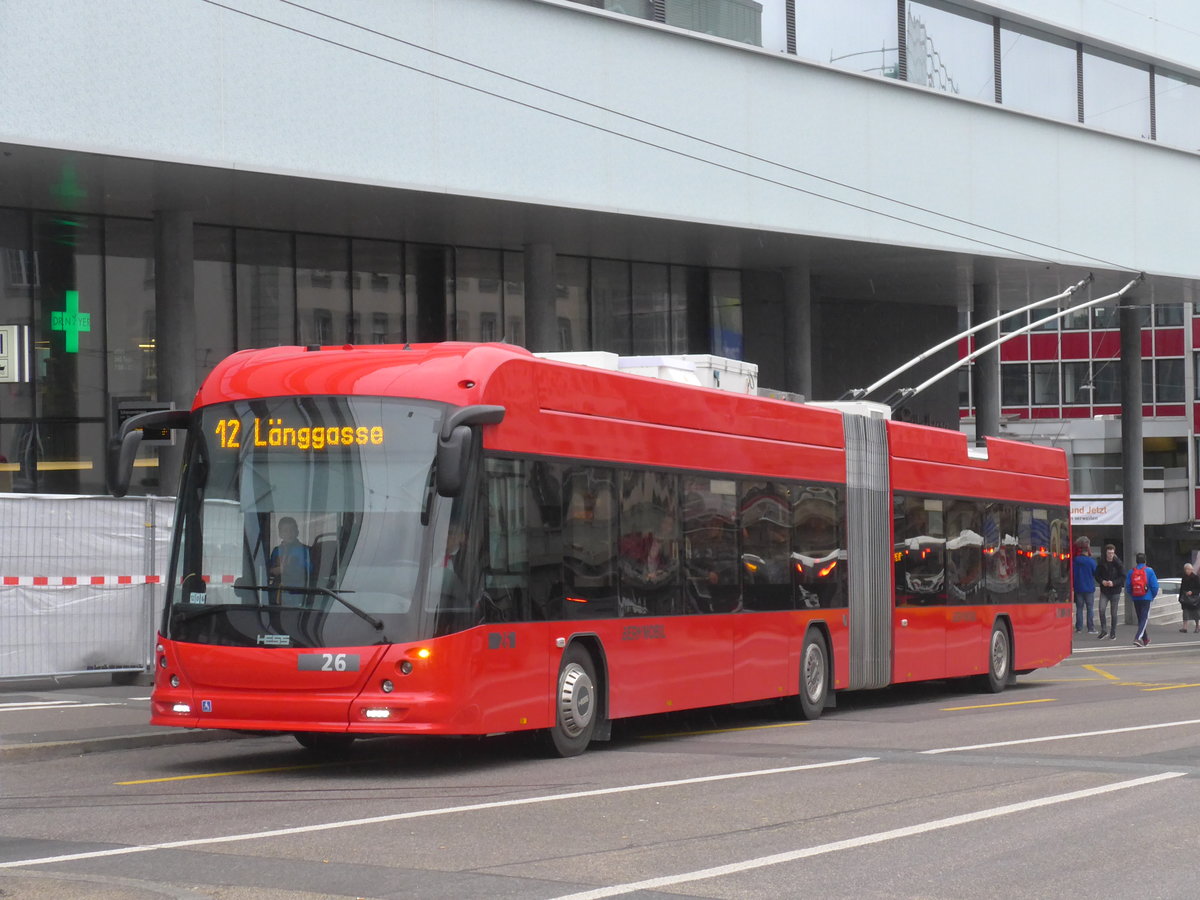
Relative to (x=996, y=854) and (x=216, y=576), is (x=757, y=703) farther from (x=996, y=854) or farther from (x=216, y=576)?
(x=996, y=854)

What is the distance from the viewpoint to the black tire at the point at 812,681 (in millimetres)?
17125

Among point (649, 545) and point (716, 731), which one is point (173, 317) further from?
point (649, 545)

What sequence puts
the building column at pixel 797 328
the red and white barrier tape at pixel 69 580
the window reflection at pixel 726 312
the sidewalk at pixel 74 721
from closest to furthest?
the sidewalk at pixel 74 721 < the red and white barrier tape at pixel 69 580 < the building column at pixel 797 328 < the window reflection at pixel 726 312

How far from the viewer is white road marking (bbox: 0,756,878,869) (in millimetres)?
8266

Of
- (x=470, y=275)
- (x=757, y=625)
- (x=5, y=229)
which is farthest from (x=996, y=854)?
(x=470, y=275)

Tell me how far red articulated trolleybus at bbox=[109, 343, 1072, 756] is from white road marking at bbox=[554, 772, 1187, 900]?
140 inches

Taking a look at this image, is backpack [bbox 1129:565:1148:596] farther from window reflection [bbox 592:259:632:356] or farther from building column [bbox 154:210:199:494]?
building column [bbox 154:210:199:494]

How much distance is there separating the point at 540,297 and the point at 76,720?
15650mm

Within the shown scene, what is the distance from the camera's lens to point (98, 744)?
44.7 feet

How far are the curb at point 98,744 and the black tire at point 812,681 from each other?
18.5ft

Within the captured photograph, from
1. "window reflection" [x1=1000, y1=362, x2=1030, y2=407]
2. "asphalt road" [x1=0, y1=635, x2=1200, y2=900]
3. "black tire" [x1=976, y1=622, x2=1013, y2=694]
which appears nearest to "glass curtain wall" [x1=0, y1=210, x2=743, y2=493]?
"black tire" [x1=976, y1=622, x2=1013, y2=694]

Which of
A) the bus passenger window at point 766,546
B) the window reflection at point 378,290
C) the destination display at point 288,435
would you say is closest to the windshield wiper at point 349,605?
the destination display at point 288,435

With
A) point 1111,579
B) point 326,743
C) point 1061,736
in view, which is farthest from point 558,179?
point 1111,579

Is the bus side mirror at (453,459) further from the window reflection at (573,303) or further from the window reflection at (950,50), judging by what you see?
the window reflection at (950,50)
